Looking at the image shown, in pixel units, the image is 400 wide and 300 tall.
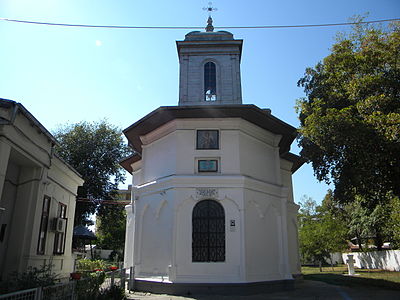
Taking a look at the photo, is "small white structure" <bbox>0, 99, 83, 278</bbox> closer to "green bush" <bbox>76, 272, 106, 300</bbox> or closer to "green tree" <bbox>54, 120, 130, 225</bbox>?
"green bush" <bbox>76, 272, 106, 300</bbox>

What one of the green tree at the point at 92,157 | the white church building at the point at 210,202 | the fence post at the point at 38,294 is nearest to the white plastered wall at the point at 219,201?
the white church building at the point at 210,202

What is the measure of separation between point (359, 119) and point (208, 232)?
21.3 feet

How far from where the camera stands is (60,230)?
10.8 meters

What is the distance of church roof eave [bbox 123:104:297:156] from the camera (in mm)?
12328

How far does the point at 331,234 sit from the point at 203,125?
21411 millimetres

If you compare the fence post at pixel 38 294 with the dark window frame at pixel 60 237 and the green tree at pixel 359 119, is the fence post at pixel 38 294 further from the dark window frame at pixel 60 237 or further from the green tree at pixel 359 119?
the green tree at pixel 359 119

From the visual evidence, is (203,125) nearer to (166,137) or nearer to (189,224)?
(166,137)

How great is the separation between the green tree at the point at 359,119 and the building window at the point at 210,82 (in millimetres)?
4391

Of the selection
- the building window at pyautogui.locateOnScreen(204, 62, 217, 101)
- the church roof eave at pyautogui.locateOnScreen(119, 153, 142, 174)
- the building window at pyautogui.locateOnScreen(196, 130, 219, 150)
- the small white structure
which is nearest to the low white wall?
the building window at pyautogui.locateOnScreen(204, 62, 217, 101)

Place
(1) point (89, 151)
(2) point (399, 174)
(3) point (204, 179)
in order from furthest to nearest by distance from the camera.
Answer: (1) point (89, 151)
(3) point (204, 179)
(2) point (399, 174)

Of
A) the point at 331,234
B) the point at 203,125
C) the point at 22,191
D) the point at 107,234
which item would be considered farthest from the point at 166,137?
the point at 107,234

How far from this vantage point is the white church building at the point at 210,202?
1141 centimetres

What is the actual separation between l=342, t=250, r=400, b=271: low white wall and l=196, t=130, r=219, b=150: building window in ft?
68.0

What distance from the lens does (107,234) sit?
44000 mm
